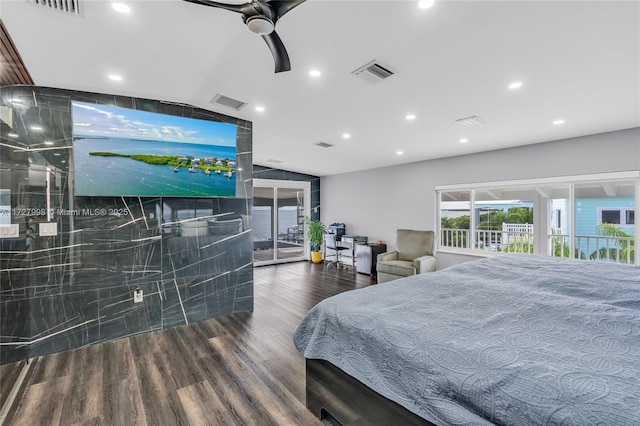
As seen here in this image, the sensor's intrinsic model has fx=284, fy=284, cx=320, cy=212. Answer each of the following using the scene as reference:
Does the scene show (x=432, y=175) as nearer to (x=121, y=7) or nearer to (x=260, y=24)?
(x=260, y=24)

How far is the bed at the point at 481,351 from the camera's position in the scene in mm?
967

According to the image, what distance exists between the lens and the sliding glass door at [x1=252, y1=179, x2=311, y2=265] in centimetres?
727

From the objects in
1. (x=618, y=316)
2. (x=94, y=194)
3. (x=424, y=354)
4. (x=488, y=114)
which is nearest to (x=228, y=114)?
(x=94, y=194)

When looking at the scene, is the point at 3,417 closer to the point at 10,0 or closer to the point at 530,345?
the point at 10,0

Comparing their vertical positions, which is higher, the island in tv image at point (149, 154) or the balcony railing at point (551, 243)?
the island in tv image at point (149, 154)

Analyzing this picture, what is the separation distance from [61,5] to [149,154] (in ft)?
4.86

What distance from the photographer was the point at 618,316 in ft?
4.90

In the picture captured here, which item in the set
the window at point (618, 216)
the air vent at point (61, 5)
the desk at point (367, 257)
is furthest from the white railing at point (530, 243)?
the air vent at point (61, 5)

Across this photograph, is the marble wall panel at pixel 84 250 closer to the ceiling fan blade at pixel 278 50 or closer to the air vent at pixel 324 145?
the air vent at pixel 324 145

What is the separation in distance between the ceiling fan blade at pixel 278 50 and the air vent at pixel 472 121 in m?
2.47

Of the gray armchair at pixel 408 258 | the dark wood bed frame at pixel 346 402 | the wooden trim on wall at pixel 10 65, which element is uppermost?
the wooden trim on wall at pixel 10 65

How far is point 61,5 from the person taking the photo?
1.79 meters

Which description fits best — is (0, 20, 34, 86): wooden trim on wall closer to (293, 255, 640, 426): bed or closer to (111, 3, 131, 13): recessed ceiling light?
(111, 3, 131, 13): recessed ceiling light

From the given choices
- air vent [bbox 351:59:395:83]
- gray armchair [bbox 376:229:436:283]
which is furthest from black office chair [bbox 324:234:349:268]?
air vent [bbox 351:59:395:83]
